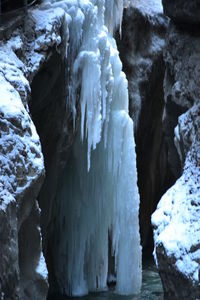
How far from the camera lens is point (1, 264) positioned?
6.27 meters

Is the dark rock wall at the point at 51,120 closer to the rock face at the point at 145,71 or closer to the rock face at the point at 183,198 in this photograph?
the rock face at the point at 183,198

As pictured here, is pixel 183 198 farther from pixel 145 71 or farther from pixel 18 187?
pixel 145 71

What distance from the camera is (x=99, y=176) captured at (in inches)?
519

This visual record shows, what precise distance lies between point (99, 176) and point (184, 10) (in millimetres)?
4025

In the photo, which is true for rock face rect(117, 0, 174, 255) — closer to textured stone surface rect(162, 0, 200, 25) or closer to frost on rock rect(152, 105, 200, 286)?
textured stone surface rect(162, 0, 200, 25)

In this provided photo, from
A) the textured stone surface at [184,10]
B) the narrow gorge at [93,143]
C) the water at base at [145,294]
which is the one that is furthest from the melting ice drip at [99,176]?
the textured stone surface at [184,10]

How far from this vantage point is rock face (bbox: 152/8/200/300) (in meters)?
7.65

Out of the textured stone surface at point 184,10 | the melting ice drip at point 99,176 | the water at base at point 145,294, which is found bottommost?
the water at base at point 145,294

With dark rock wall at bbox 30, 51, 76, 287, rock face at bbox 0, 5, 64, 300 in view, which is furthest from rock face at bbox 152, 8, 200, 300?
dark rock wall at bbox 30, 51, 76, 287

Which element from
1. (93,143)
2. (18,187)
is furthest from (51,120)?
(18,187)

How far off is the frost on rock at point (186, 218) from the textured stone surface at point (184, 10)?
2055 millimetres

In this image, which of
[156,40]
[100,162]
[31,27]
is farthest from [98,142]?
[156,40]

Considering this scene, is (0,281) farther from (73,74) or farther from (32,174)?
(73,74)

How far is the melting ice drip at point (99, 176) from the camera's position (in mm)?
11703
